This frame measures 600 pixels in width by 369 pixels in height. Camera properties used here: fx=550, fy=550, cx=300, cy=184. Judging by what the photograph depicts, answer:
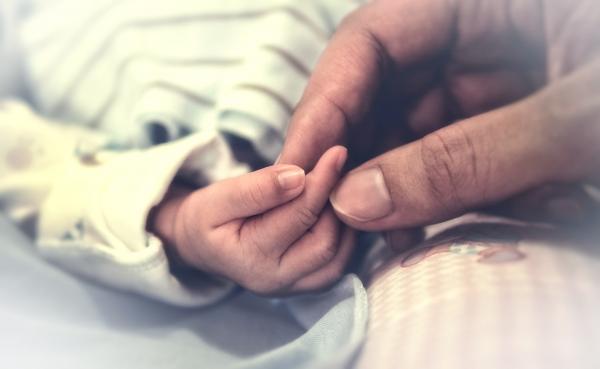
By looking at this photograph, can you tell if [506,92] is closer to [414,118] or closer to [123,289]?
[414,118]

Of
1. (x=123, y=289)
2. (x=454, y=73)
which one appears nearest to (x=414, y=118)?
(x=454, y=73)

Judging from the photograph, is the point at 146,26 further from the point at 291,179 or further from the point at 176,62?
the point at 291,179

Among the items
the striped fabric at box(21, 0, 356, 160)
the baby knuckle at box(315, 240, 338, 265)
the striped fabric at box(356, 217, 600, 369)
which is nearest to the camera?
the striped fabric at box(356, 217, 600, 369)

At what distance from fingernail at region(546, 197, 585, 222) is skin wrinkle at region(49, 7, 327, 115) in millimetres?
240

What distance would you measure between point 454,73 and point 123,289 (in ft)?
1.00

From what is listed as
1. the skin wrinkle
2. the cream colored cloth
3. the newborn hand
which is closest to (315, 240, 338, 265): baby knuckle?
the newborn hand

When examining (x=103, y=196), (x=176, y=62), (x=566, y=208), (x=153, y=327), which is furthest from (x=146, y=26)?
(x=566, y=208)

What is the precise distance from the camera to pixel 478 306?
0.27 meters

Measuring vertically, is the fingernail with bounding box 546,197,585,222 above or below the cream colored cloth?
below

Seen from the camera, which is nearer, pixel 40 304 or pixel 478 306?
pixel 478 306

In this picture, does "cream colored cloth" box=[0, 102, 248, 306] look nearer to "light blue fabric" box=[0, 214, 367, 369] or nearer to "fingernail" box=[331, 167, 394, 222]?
"light blue fabric" box=[0, 214, 367, 369]

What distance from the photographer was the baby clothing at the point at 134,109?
42 cm

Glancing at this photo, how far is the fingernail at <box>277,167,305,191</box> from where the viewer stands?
0.33 meters

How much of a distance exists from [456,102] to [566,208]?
10 centimetres
